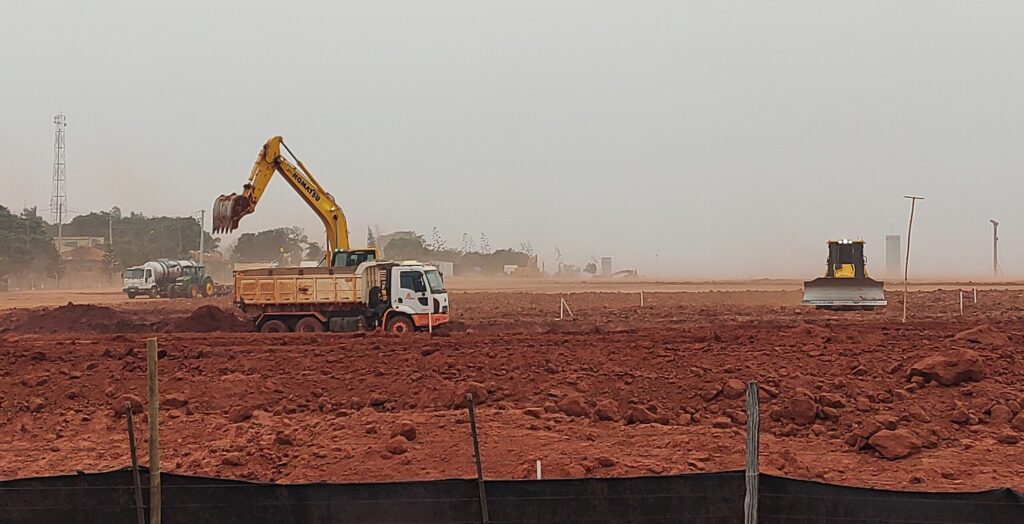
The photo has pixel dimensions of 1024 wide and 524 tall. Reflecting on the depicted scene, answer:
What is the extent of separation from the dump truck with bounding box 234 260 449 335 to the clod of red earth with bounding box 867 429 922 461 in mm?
14293

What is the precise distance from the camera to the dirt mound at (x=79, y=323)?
29.3 metres

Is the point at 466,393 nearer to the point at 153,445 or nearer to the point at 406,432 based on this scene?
the point at 406,432

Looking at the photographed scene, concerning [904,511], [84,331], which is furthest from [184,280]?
[904,511]

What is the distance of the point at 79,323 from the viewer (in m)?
30.7

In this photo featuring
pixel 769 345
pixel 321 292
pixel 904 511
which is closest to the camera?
pixel 904 511

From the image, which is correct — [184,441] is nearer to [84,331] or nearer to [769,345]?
[769,345]

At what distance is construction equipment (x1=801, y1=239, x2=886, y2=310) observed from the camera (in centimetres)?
2939

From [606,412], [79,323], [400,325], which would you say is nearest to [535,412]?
[606,412]

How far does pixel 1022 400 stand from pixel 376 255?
61.3 ft

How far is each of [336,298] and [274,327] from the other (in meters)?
1.92

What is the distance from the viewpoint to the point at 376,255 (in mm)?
26875

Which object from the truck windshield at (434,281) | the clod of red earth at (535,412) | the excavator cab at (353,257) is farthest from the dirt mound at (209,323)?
the clod of red earth at (535,412)

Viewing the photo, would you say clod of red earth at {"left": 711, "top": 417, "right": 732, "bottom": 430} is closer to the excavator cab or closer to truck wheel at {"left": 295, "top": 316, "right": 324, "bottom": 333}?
truck wheel at {"left": 295, "top": 316, "right": 324, "bottom": 333}

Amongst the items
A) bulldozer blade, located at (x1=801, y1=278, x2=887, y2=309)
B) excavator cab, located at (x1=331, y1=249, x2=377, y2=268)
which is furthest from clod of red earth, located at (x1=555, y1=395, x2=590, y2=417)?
bulldozer blade, located at (x1=801, y1=278, x2=887, y2=309)
